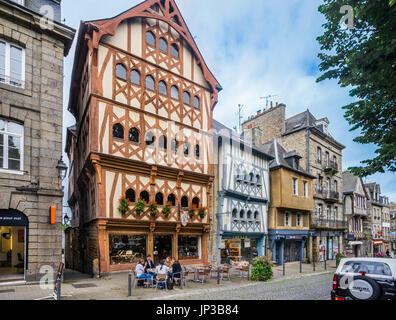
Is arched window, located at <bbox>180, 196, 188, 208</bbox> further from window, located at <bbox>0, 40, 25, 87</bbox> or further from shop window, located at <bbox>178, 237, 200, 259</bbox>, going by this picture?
window, located at <bbox>0, 40, 25, 87</bbox>

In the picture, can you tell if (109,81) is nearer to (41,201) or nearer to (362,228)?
(41,201)

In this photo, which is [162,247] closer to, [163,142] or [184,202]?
[184,202]

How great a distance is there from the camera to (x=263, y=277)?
1466cm

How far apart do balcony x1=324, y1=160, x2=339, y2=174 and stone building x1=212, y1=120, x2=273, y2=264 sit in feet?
32.2

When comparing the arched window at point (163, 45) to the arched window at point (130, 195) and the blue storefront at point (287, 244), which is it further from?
the blue storefront at point (287, 244)

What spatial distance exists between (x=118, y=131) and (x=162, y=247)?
6.61 m

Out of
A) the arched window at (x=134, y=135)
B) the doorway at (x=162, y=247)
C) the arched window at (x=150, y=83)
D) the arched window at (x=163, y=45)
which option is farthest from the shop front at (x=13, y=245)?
the arched window at (x=163, y=45)

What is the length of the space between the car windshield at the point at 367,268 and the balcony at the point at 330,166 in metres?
25.3

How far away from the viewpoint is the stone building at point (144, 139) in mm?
14695

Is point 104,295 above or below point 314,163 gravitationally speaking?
below

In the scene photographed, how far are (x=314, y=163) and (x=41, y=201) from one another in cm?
2503

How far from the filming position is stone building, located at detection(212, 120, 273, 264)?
20.2 metres
